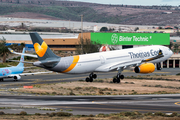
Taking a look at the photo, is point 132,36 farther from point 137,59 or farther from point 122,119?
point 122,119

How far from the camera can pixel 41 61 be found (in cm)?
5453

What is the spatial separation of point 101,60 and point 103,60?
1.57 feet

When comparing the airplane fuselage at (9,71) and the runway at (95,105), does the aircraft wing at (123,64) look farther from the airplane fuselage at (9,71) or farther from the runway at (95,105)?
the airplane fuselage at (9,71)

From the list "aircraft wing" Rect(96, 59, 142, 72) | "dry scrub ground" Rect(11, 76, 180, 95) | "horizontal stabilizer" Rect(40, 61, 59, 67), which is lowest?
"dry scrub ground" Rect(11, 76, 180, 95)

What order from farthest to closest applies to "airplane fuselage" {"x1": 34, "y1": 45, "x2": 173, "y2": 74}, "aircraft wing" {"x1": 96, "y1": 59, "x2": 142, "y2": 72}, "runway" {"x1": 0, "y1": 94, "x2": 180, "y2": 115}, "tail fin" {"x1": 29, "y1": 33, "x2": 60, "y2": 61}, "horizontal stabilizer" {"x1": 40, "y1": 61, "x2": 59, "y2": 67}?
"aircraft wing" {"x1": 96, "y1": 59, "x2": 142, "y2": 72}, "airplane fuselage" {"x1": 34, "y1": 45, "x2": 173, "y2": 74}, "horizontal stabilizer" {"x1": 40, "y1": 61, "x2": 59, "y2": 67}, "tail fin" {"x1": 29, "y1": 33, "x2": 60, "y2": 61}, "runway" {"x1": 0, "y1": 94, "x2": 180, "y2": 115}

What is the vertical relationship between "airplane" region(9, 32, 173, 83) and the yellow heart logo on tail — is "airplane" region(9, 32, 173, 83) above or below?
below

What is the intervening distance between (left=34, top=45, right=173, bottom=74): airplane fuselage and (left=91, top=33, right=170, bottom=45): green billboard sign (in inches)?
3431

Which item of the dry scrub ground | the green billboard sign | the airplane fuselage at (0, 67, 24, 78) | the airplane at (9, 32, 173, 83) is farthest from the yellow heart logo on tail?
the green billboard sign

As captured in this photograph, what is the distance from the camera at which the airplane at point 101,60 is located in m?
54.6

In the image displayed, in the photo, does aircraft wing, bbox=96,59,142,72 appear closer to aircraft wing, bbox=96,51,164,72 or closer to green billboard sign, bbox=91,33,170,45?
aircraft wing, bbox=96,51,164,72

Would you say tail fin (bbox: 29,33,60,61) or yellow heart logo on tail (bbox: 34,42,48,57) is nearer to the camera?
tail fin (bbox: 29,33,60,61)

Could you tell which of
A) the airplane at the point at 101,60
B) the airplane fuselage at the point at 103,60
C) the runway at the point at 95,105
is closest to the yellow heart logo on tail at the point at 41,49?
the airplane at the point at 101,60

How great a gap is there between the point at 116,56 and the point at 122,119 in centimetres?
3572

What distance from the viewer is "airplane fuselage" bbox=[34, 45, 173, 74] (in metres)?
57.9
